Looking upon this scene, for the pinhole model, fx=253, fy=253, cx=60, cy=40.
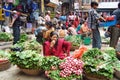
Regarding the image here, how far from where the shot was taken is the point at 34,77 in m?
5.70

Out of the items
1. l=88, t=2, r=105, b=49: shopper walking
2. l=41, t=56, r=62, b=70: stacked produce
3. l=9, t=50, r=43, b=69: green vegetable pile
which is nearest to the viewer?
l=41, t=56, r=62, b=70: stacked produce

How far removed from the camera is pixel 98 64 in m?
5.28

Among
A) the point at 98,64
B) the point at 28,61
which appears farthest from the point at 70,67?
the point at 28,61

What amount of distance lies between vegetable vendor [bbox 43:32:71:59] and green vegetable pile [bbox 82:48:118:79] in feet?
1.51

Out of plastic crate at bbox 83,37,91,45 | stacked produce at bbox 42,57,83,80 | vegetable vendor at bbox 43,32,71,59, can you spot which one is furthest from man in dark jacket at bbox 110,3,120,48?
stacked produce at bbox 42,57,83,80

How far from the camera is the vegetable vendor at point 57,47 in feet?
19.3

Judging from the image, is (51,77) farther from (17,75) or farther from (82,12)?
(82,12)

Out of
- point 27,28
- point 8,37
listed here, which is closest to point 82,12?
point 27,28

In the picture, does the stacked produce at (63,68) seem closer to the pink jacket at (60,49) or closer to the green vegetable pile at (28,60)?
the green vegetable pile at (28,60)

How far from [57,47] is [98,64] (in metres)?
1.13

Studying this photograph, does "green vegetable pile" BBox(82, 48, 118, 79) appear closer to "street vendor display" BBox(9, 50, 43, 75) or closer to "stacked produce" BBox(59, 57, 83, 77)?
"stacked produce" BBox(59, 57, 83, 77)

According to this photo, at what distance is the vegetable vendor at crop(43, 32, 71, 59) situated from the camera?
588 centimetres

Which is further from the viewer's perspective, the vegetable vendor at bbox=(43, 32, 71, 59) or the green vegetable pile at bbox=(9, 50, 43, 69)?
the vegetable vendor at bbox=(43, 32, 71, 59)

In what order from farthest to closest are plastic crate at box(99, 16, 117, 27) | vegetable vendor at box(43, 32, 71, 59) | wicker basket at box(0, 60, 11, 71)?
1. plastic crate at box(99, 16, 117, 27)
2. wicker basket at box(0, 60, 11, 71)
3. vegetable vendor at box(43, 32, 71, 59)
